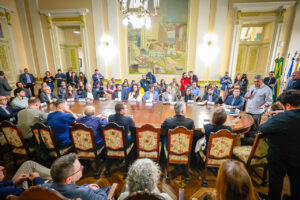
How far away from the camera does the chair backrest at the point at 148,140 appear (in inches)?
87.2

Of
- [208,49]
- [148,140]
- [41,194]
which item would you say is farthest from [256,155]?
[208,49]

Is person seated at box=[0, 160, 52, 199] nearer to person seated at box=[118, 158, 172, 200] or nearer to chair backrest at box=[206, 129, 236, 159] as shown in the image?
person seated at box=[118, 158, 172, 200]

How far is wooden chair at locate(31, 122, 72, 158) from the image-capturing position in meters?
2.30

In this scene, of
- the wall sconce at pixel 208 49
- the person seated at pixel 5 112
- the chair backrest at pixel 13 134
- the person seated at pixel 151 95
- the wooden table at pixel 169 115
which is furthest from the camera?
the wall sconce at pixel 208 49

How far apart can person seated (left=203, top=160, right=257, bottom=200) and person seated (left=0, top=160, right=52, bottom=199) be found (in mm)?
1790

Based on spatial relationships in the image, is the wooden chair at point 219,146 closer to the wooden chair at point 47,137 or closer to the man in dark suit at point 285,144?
the man in dark suit at point 285,144

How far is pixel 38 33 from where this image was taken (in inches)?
295

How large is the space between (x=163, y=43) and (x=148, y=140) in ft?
19.2

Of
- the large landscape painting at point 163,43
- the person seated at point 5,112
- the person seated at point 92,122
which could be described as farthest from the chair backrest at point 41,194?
the large landscape painting at point 163,43

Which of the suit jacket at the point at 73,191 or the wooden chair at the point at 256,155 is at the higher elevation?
the suit jacket at the point at 73,191

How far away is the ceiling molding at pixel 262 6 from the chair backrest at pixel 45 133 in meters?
7.81

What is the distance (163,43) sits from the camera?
7.05 metres

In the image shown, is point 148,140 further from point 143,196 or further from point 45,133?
point 45,133

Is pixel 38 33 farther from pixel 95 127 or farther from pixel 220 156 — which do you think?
pixel 220 156
